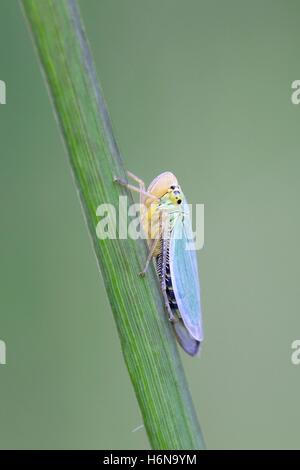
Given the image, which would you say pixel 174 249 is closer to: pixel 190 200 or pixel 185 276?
pixel 185 276

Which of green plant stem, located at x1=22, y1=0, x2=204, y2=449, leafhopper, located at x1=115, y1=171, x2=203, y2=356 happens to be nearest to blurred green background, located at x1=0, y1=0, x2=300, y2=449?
leafhopper, located at x1=115, y1=171, x2=203, y2=356

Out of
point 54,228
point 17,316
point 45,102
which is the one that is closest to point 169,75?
point 45,102

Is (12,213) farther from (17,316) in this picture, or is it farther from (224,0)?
(224,0)

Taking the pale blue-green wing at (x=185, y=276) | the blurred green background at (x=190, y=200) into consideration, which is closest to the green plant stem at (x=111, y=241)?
the pale blue-green wing at (x=185, y=276)

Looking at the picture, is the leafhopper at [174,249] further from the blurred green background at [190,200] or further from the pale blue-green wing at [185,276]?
the blurred green background at [190,200]

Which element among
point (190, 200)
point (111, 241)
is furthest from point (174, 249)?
point (190, 200)

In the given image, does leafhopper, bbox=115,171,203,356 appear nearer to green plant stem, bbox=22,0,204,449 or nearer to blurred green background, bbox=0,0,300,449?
green plant stem, bbox=22,0,204,449

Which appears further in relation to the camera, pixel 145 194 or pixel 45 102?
pixel 45 102
